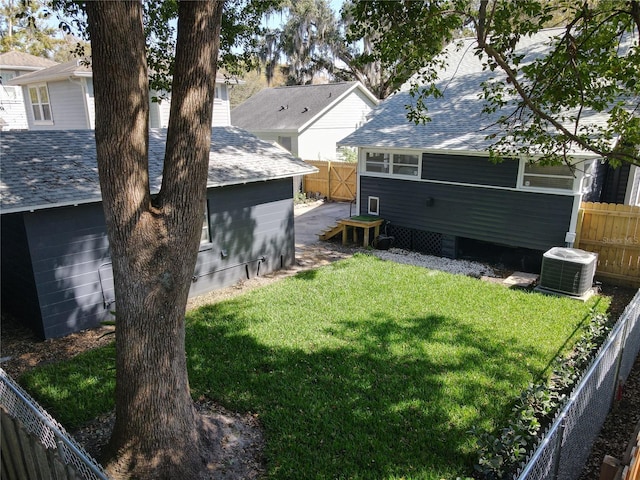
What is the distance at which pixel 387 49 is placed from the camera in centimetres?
638

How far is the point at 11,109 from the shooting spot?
18.0m

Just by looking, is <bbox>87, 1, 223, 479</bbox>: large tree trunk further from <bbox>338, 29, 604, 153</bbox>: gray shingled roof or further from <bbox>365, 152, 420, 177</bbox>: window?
<bbox>365, 152, 420, 177</bbox>: window

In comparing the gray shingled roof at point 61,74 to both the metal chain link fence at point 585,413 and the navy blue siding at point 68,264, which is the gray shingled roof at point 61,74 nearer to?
the navy blue siding at point 68,264

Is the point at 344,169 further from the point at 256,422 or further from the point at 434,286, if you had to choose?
the point at 256,422

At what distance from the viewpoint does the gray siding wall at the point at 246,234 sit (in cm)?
988

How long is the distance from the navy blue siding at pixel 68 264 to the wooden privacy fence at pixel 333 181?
13606mm

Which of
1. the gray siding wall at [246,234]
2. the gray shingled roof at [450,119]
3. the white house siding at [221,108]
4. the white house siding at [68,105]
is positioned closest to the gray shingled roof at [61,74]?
the white house siding at [68,105]

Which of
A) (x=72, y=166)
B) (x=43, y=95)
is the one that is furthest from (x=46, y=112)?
(x=72, y=166)

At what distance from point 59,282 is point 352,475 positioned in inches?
235

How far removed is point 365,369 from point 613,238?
724 cm

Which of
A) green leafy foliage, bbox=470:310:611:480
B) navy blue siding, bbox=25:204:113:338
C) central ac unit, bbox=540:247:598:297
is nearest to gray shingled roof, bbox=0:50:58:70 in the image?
navy blue siding, bbox=25:204:113:338

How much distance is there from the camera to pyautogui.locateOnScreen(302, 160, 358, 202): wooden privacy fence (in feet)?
67.1

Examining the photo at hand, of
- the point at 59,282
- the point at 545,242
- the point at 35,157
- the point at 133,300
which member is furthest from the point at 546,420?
the point at 35,157

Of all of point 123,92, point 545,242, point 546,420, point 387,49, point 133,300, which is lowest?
point 546,420
